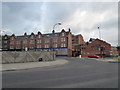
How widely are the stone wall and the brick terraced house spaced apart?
3135 cm

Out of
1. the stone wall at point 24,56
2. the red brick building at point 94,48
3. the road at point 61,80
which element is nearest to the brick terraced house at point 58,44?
the red brick building at point 94,48

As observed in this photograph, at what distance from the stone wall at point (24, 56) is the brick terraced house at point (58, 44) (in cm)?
3135

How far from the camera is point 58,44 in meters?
67.6

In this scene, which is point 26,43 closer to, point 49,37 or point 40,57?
point 49,37

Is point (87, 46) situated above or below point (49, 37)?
below

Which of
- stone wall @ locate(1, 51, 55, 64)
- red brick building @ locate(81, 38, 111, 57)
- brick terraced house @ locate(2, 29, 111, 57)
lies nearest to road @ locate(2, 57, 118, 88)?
stone wall @ locate(1, 51, 55, 64)

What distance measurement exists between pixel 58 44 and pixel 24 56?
44.0 meters

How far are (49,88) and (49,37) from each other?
65496 millimetres

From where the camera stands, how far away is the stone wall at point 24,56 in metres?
21.7

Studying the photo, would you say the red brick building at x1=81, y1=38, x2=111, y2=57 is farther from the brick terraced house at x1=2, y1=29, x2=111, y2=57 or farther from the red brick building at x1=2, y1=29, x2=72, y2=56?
the red brick building at x1=2, y1=29, x2=72, y2=56

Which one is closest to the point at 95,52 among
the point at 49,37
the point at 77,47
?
the point at 77,47

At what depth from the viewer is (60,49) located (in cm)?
6600

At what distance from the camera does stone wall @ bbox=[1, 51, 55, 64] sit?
2173 cm

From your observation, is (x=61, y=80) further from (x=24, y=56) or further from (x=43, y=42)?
(x=43, y=42)
